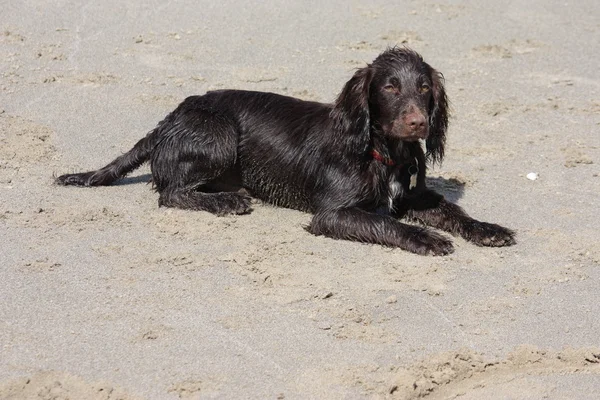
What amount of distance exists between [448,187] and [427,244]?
4.94 ft

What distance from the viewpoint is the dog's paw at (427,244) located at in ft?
22.7

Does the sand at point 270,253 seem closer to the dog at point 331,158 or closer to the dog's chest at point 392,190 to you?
the dog at point 331,158

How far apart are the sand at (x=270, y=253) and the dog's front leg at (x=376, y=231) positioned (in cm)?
12

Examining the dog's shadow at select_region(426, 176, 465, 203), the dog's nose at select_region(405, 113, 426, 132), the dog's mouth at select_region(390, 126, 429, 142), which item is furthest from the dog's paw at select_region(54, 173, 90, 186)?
the dog's shadow at select_region(426, 176, 465, 203)

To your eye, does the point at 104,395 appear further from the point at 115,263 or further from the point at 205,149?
the point at 205,149

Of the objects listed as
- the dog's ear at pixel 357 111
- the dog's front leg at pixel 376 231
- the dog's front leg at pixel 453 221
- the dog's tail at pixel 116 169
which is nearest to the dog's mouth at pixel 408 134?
the dog's ear at pixel 357 111

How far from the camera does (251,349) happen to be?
5602mm

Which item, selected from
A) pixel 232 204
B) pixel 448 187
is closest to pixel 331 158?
pixel 232 204

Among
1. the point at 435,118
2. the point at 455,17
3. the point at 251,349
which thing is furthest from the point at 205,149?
the point at 455,17

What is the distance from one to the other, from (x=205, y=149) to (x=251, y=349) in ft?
8.54

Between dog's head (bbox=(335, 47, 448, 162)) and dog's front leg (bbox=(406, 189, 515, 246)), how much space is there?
0.45m

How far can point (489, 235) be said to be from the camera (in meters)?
7.16

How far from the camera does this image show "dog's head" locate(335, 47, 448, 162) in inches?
282

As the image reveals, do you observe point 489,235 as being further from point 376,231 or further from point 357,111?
point 357,111
